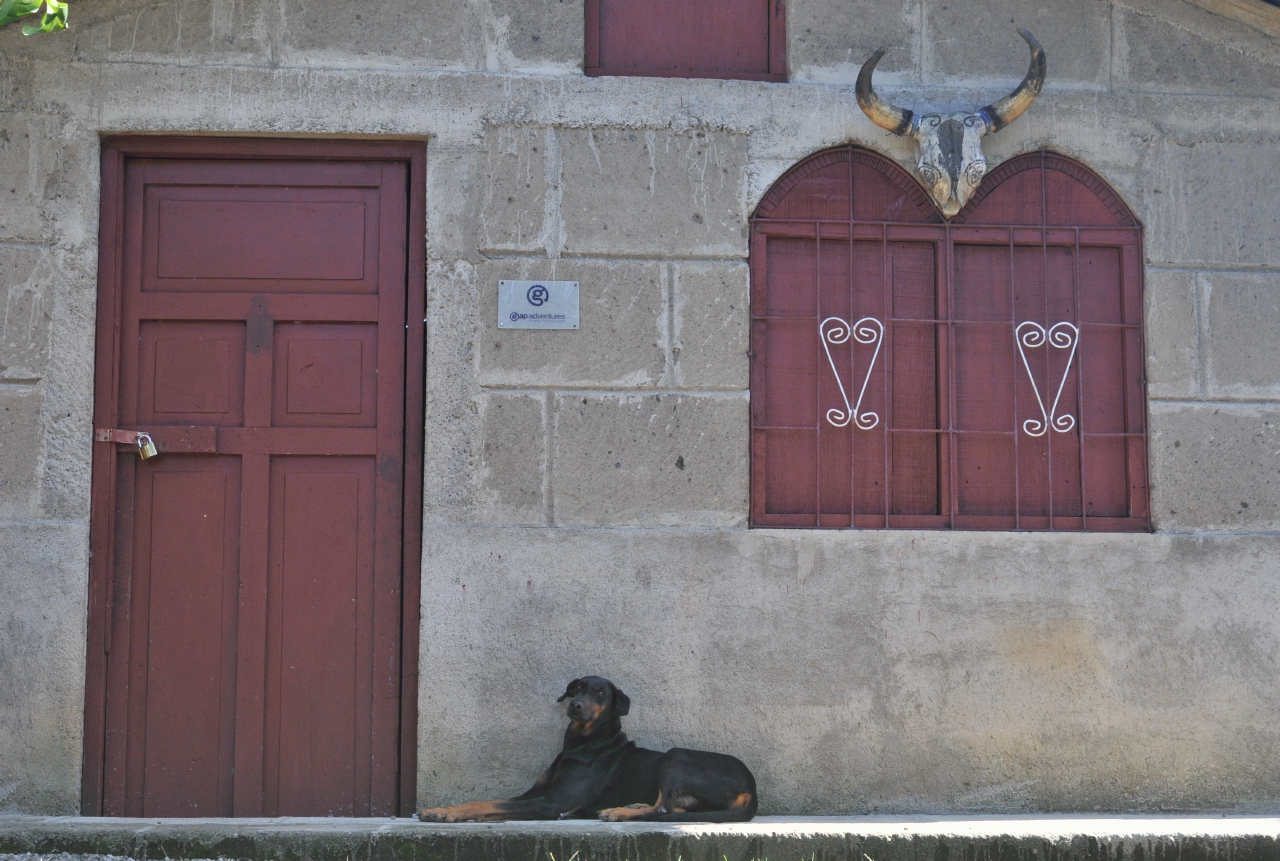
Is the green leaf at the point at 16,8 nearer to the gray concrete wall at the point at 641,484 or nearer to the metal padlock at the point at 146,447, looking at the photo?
the gray concrete wall at the point at 641,484

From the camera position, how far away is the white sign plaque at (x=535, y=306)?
5211mm

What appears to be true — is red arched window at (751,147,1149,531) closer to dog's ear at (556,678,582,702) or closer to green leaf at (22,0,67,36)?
dog's ear at (556,678,582,702)

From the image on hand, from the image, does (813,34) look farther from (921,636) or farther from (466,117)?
(921,636)

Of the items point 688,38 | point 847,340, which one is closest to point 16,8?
point 688,38

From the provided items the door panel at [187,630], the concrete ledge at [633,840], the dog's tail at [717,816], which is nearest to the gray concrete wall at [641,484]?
the door panel at [187,630]

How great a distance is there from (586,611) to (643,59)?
97.6 inches

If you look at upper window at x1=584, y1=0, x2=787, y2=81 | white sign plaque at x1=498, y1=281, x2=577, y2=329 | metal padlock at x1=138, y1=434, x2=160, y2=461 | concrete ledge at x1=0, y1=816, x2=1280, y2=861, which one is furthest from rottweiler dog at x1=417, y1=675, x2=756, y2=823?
upper window at x1=584, y1=0, x2=787, y2=81

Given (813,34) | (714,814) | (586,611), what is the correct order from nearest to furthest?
(714,814) → (586,611) → (813,34)

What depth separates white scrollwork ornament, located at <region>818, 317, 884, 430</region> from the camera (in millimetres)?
5355

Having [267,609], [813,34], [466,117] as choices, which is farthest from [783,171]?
[267,609]

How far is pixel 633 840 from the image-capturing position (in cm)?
432

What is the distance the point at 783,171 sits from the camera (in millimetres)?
5375

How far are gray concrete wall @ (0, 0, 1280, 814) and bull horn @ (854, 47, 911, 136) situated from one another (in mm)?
139

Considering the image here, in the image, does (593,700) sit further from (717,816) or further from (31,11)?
(31,11)
